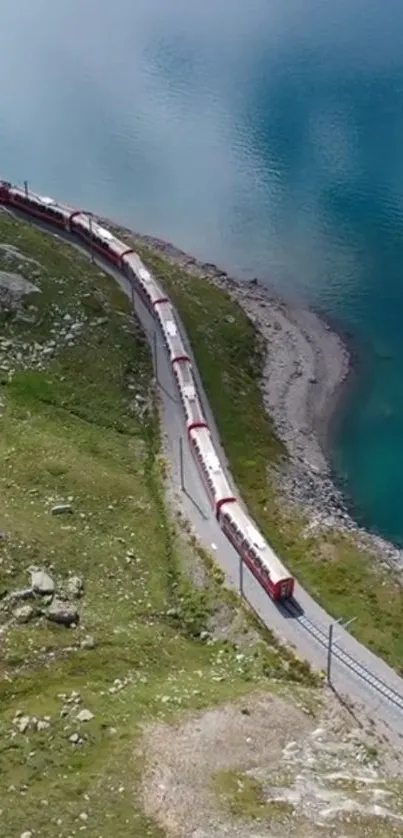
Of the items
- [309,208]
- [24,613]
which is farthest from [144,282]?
[24,613]

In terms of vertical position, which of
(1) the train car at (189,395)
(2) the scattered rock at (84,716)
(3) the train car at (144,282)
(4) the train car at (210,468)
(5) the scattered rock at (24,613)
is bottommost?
(2) the scattered rock at (84,716)

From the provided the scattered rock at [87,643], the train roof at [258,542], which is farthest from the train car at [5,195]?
the scattered rock at [87,643]

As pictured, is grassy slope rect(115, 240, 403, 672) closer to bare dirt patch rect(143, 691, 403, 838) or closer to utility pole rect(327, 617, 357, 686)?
utility pole rect(327, 617, 357, 686)

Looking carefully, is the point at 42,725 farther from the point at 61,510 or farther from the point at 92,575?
the point at 61,510

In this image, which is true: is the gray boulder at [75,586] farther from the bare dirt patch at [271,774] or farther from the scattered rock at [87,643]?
the bare dirt patch at [271,774]

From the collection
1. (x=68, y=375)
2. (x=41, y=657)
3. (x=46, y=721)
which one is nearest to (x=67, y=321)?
(x=68, y=375)

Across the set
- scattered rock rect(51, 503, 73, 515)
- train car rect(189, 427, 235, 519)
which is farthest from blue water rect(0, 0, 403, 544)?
scattered rock rect(51, 503, 73, 515)
